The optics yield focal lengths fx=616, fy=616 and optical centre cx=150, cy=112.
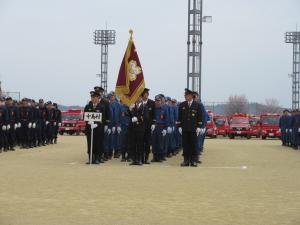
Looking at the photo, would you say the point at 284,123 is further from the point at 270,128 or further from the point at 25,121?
the point at 270,128

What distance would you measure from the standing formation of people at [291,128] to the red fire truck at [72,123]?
21.3m

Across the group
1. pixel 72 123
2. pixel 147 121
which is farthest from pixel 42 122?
pixel 72 123

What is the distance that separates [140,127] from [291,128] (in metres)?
13.7

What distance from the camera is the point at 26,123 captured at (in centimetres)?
2381

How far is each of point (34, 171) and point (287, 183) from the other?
5631 millimetres

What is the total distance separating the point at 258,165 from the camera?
56.4 ft

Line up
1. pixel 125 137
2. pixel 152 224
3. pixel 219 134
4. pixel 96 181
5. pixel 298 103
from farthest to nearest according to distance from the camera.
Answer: pixel 298 103
pixel 219 134
pixel 125 137
pixel 96 181
pixel 152 224

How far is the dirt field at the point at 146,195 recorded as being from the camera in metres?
7.93

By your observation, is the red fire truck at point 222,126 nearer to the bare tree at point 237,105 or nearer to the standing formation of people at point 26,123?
the standing formation of people at point 26,123

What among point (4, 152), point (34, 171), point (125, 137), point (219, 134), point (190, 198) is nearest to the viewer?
point (190, 198)

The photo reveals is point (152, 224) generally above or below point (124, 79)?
below

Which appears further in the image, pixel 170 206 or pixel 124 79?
pixel 124 79

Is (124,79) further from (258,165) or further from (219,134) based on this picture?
(219,134)

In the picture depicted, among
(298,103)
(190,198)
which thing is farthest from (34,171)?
(298,103)
